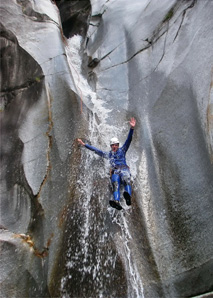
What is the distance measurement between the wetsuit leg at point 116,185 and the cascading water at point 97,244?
1.24ft

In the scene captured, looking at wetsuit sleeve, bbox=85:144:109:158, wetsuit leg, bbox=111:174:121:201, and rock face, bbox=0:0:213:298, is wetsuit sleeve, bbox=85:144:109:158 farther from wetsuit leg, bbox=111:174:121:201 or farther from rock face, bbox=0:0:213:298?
wetsuit leg, bbox=111:174:121:201

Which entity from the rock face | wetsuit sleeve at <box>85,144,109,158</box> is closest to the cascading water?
the rock face

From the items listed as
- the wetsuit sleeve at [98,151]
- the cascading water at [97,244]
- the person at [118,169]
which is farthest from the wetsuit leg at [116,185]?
the wetsuit sleeve at [98,151]

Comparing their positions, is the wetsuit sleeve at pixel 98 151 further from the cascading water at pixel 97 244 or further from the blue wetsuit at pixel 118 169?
the cascading water at pixel 97 244

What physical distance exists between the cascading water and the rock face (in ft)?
0.07

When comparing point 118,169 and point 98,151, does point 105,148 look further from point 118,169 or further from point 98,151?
point 118,169

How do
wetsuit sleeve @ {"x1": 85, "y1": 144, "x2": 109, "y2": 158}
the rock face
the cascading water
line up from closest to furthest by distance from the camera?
1. the cascading water
2. the rock face
3. wetsuit sleeve @ {"x1": 85, "y1": 144, "x2": 109, "y2": 158}

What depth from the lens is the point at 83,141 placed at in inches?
297

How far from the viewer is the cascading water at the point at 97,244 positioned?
5.66 metres

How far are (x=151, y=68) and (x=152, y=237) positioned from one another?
480 cm

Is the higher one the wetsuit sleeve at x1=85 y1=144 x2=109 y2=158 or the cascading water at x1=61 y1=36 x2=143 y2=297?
the wetsuit sleeve at x1=85 y1=144 x2=109 y2=158

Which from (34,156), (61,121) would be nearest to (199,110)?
(61,121)

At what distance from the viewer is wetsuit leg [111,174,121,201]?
244 inches

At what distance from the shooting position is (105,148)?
785cm
